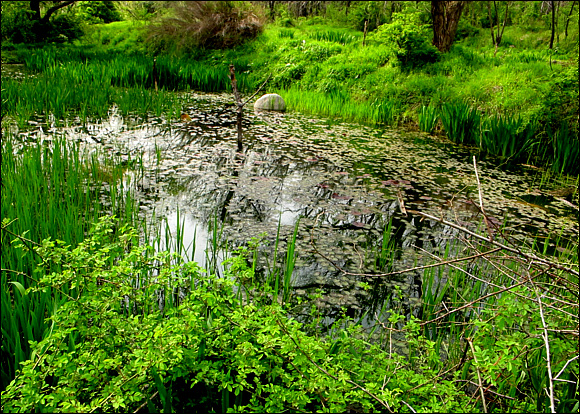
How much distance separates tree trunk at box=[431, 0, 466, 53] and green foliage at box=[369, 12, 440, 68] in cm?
61

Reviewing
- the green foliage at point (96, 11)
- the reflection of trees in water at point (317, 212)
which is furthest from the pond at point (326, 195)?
the green foliage at point (96, 11)

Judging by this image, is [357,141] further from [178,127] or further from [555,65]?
[555,65]

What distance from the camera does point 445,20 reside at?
360 inches

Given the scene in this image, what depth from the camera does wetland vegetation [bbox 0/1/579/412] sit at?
1.37m

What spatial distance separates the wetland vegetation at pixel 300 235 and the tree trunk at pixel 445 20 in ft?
0.32

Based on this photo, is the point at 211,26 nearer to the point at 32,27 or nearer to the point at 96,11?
the point at 32,27

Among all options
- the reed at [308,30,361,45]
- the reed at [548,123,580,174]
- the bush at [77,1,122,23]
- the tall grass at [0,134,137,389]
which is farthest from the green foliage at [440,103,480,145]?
the bush at [77,1,122,23]

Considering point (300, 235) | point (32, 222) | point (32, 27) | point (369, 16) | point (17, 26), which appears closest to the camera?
point (32, 222)

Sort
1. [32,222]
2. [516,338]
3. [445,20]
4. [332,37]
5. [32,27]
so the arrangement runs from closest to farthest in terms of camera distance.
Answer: [516,338], [32,222], [445,20], [332,37], [32,27]

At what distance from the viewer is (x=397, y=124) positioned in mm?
7414

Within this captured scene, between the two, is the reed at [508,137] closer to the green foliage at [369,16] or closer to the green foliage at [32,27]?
the green foliage at [369,16]

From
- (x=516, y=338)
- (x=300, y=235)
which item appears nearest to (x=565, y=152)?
(x=300, y=235)

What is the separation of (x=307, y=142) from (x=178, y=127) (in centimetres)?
198

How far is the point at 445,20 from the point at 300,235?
318 inches
